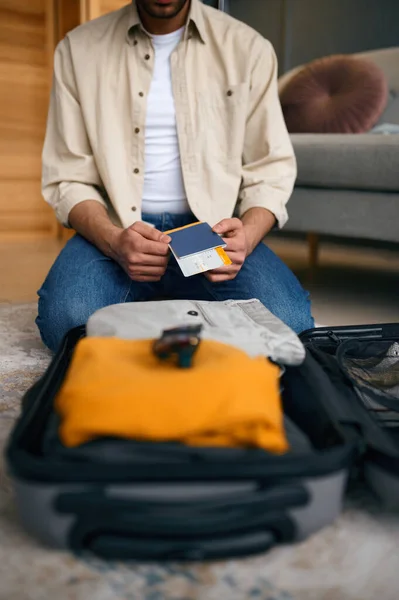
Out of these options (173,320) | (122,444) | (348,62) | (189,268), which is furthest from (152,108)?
(348,62)

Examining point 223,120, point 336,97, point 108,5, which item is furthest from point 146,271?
point 108,5

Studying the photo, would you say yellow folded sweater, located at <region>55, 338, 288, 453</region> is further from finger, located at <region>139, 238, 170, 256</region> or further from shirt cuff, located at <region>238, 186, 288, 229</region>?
shirt cuff, located at <region>238, 186, 288, 229</region>

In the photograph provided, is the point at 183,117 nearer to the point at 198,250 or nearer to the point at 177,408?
the point at 198,250

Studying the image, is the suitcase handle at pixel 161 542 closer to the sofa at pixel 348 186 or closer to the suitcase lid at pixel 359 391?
the suitcase lid at pixel 359 391

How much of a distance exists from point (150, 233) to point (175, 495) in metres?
0.54

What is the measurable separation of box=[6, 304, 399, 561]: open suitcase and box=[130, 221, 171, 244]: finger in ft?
1.52

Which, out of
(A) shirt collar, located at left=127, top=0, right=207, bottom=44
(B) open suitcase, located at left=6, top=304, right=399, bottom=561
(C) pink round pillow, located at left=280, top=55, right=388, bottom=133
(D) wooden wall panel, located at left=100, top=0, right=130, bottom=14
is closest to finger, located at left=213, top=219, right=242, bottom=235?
(A) shirt collar, located at left=127, top=0, right=207, bottom=44

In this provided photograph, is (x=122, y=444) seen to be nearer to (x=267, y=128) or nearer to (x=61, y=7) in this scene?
(x=267, y=128)

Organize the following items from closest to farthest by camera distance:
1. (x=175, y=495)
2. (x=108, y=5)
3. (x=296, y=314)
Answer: (x=175, y=495), (x=296, y=314), (x=108, y=5)

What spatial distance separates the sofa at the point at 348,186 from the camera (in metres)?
1.42

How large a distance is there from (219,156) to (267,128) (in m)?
0.10

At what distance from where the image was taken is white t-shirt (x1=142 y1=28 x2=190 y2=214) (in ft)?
3.73

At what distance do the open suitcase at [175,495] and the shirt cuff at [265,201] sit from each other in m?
0.66

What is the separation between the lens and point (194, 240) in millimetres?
951
